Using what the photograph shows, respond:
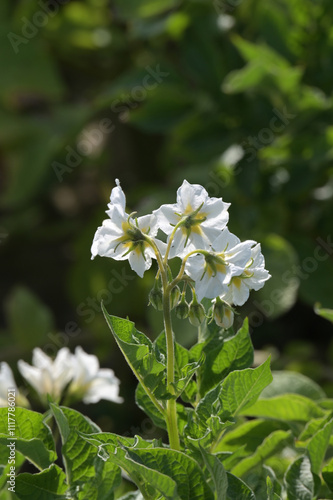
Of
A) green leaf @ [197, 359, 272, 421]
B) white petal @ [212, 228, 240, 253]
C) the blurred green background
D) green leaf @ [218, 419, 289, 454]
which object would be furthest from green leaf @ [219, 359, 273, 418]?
the blurred green background

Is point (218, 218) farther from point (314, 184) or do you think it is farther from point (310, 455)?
point (314, 184)

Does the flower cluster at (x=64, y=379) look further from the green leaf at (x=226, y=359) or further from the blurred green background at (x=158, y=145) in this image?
the blurred green background at (x=158, y=145)

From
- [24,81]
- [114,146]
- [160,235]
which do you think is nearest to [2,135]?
[24,81]

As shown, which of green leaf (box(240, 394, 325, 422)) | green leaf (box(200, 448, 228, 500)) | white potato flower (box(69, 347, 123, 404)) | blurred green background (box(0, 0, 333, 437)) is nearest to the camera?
green leaf (box(200, 448, 228, 500))

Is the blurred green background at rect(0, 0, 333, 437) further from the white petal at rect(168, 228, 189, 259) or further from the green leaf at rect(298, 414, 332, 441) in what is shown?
the white petal at rect(168, 228, 189, 259)

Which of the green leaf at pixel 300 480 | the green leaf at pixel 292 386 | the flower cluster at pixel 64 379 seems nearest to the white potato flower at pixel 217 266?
the green leaf at pixel 300 480

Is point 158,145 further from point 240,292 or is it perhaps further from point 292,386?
point 240,292

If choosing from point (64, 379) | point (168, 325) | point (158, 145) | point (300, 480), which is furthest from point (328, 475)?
point (158, 145)
